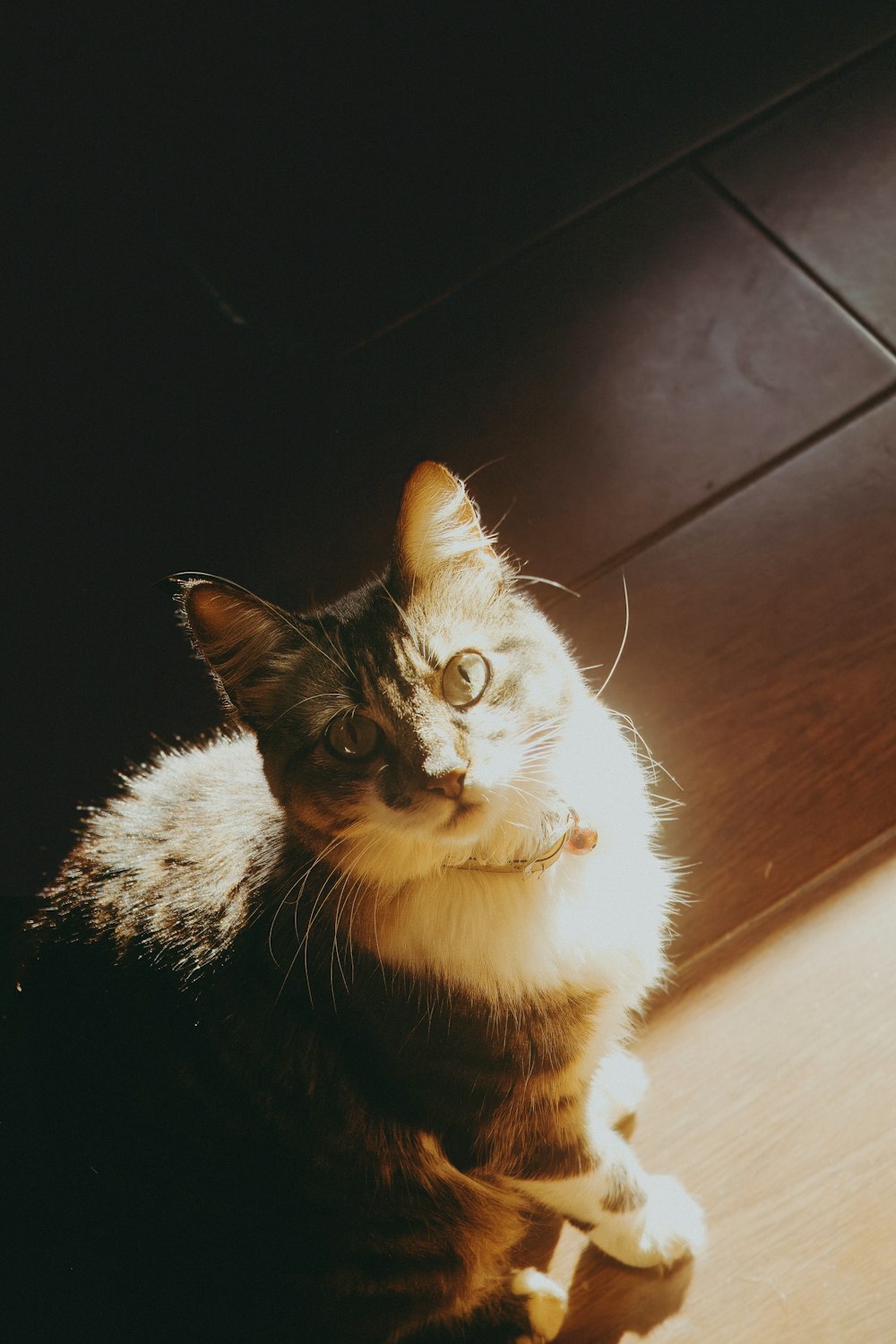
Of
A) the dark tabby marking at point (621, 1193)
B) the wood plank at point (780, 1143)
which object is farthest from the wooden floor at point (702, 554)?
the dark tabby marking at point (621, 1193)

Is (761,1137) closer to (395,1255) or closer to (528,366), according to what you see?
(395,1255)

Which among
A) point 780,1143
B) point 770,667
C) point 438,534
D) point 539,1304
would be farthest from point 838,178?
point 539,1304

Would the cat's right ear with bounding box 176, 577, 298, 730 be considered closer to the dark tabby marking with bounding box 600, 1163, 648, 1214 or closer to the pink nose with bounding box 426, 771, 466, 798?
the pink nose with bounding box 426, 771, 466, 798

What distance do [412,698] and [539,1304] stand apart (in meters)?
0.76

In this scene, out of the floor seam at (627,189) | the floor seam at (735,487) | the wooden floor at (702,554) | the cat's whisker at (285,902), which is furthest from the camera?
the floor seam at (627,189)

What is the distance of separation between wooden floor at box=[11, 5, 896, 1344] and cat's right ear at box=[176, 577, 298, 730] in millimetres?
535

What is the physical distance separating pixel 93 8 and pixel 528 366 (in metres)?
0.98

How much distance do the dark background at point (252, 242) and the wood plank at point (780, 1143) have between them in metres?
0.92

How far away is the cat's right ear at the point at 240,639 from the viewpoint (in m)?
0.82

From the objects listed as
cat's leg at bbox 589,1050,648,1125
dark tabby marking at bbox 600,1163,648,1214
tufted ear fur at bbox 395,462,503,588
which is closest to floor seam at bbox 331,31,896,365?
tufted ear fur at bbox 395,462,503,588

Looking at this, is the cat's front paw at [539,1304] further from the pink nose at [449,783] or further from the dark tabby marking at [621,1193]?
the pink nose at [449,783]

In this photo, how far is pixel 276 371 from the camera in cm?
180

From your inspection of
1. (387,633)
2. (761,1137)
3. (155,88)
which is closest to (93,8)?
(155,88)

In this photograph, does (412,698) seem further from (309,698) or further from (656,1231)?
(656,1231)
